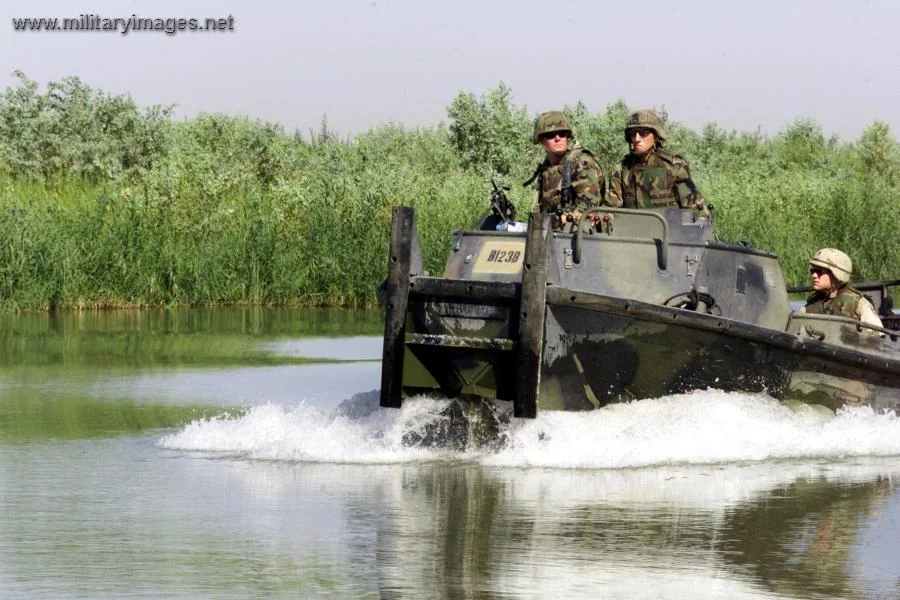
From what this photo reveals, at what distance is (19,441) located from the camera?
1209cm

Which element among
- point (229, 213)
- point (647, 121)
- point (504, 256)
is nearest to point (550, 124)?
point (647, 121)

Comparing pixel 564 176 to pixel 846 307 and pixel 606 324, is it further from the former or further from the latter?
pixel 846 307

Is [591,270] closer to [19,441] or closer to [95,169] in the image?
[19,441]

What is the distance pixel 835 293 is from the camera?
1379 cm

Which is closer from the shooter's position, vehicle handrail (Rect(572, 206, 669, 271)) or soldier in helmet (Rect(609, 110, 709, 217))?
vehicle handrail (Rect(572, 206, 669, 271))

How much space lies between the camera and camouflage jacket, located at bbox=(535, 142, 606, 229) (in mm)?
12695

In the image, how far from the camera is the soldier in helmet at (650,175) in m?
13.2

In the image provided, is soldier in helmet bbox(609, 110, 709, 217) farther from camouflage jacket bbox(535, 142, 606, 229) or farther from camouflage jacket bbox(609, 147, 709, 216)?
camouflage jacket bbox(535, 142, 606, 229)

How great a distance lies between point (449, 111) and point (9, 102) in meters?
11.6

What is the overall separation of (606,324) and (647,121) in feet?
7.62

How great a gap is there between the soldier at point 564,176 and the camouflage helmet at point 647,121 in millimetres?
421

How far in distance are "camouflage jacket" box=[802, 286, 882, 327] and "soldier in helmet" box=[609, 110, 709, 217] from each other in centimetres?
126

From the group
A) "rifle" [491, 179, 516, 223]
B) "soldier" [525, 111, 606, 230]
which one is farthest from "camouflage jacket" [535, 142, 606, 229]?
"rifle" [491, 179, 516, 223]

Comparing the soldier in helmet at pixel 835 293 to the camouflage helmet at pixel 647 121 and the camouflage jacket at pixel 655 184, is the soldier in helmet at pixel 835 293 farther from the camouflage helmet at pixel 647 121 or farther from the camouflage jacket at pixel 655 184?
the camouflage helmet at pixel 647 121
